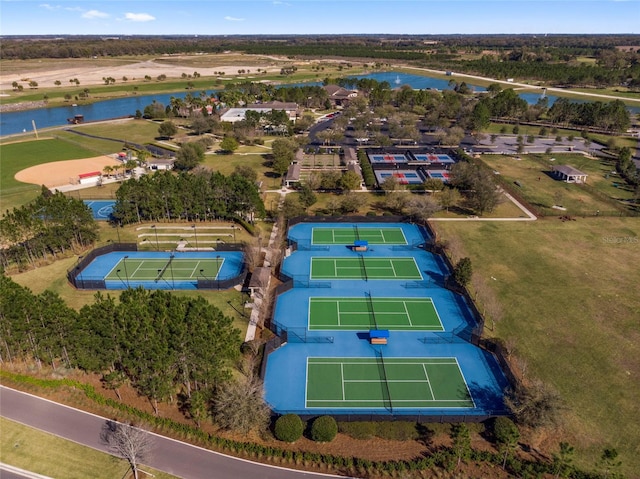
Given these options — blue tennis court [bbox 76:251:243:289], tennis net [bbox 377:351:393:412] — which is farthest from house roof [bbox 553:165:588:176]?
blue tennis court [bbox 76:251:243:289]

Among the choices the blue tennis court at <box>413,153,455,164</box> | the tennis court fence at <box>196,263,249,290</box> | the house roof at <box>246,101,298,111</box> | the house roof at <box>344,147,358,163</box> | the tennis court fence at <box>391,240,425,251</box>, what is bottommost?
the tennis court fence at <box>391,240,425,251</box>

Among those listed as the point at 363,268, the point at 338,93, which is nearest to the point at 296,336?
the point at 363,268

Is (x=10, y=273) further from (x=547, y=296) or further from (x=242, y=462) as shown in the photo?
(x=547, y=296)

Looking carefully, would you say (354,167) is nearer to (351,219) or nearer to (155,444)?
(351,219)

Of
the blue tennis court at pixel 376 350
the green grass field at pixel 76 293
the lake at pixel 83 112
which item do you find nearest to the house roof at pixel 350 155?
the blue tennis court at pixel 376 350

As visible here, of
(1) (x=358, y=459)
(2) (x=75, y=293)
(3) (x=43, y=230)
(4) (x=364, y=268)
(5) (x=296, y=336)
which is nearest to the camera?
(1) (x=358, y=459)

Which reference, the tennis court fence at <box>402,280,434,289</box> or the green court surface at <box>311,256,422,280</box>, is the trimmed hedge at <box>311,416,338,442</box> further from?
the green court surface at <box>311,256,422,280</box>
